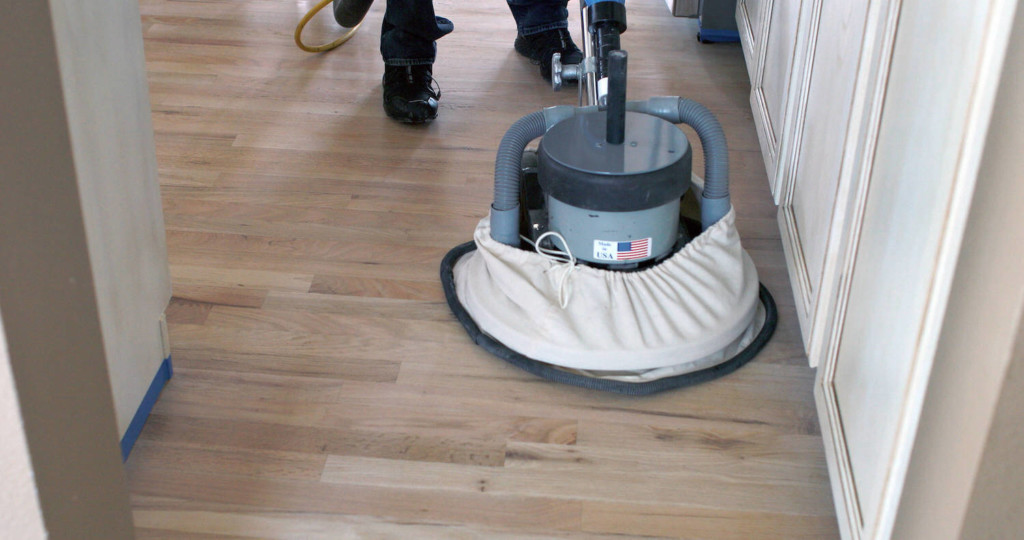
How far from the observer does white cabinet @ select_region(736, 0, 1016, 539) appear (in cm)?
88

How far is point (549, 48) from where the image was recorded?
2.62m

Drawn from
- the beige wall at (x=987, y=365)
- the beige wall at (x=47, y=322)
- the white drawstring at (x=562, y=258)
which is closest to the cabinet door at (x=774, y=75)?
the white drawstring at (x=562, y=258)

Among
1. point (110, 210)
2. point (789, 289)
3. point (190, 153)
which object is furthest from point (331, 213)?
point (789, 289)

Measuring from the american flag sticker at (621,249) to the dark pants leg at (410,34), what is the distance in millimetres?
1085

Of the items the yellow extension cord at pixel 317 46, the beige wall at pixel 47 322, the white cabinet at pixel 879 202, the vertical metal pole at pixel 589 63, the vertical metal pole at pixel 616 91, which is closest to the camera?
the beige wall at pixel 47 322

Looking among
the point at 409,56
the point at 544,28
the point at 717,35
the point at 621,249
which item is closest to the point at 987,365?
the point at 621,249

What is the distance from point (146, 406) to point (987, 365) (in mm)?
1164

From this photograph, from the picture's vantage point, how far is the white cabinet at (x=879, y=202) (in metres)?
0.88

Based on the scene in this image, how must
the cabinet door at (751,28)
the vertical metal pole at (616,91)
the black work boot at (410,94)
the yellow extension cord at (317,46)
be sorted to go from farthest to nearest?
the yellow extension cord at (317,46) < the black work boot at (410,94) < the cabinet door at (751,28) < the vertical metal pole at (616,91)

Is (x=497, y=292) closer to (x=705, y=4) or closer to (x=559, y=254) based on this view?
(x=559, y=254)

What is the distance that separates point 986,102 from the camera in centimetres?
81

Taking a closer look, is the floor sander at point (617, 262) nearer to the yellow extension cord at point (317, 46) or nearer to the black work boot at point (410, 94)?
the black work boot at point (410, 94)

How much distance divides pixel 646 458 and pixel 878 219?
498 mm

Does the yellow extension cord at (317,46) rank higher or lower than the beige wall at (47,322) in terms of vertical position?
lower
